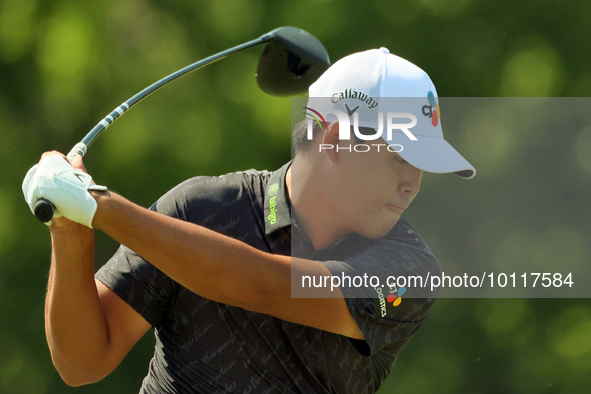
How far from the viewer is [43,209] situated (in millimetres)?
1286

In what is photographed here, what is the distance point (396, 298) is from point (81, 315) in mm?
768

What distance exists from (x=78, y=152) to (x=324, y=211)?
0.65 meters

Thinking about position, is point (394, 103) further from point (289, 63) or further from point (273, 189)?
point (289, 63)

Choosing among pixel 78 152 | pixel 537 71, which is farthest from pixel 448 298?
pixel 78 152

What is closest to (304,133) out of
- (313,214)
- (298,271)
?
(313,214)

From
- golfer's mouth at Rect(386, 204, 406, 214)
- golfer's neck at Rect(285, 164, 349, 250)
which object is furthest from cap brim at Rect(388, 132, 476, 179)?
golfer's neck at Rect(285, 164, 349, 250)

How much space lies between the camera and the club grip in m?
1.29

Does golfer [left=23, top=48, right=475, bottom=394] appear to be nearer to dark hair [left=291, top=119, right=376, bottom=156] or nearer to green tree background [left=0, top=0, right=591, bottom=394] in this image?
dark hair [left=291, top=119, right=376, bottom=156]

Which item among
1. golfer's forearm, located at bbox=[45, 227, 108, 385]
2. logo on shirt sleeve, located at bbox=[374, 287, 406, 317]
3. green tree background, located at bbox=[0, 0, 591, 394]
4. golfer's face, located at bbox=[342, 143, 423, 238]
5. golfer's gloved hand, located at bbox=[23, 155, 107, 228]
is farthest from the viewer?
green tree background, located at bbox=[0, 0, 591, 394]

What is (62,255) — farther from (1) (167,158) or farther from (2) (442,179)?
(1) (167,158)

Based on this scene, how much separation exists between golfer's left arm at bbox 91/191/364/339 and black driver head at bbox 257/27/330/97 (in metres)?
0.80

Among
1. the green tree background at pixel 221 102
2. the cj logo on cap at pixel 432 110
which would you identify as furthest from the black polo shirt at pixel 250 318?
Answer: the green tree background at pixel 221 102

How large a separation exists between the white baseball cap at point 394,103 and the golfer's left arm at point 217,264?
17.3 inches

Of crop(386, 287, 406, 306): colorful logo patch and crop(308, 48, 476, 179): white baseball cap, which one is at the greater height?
crop(308, 48, 476, 179): white baseball cap
